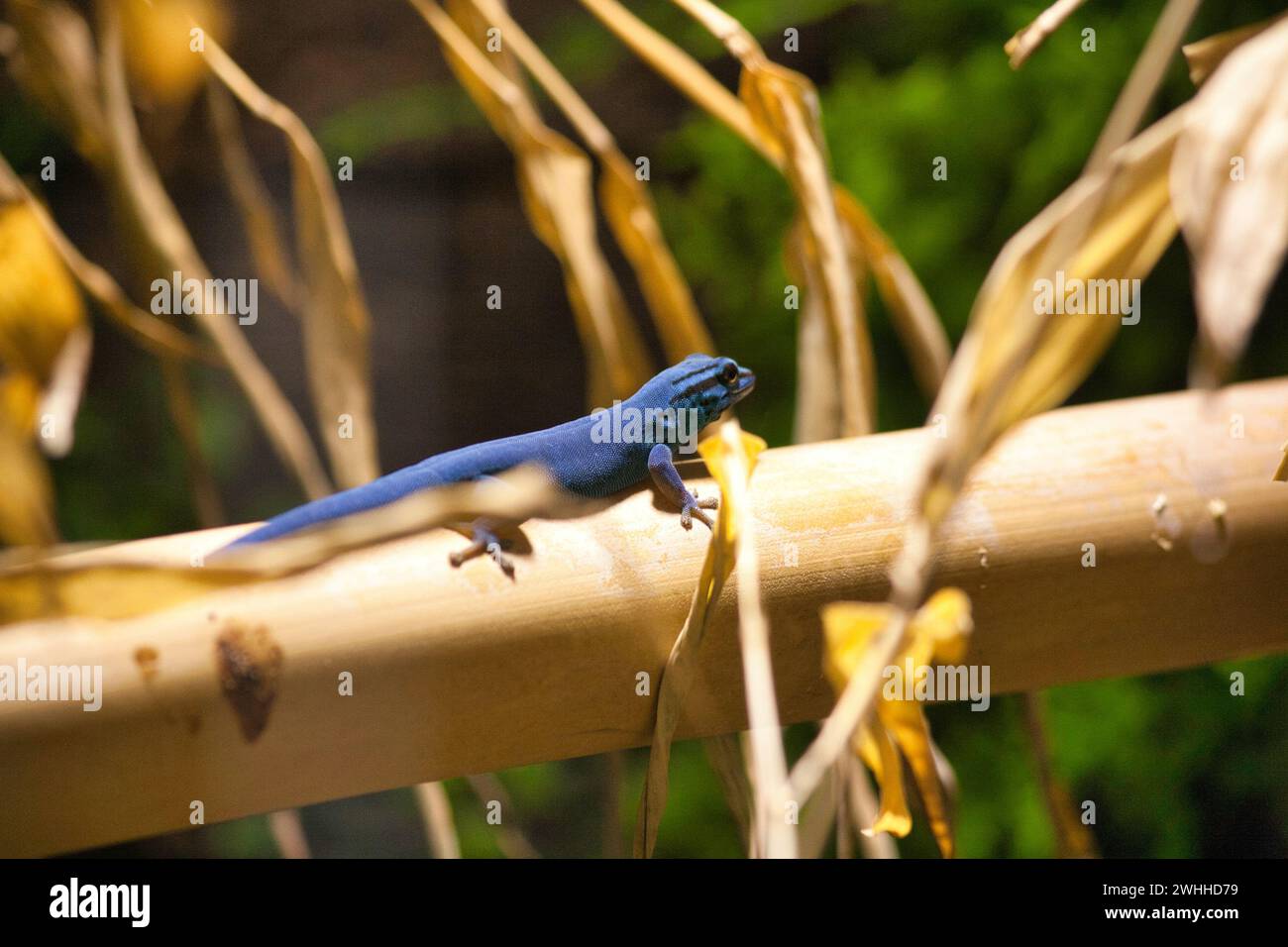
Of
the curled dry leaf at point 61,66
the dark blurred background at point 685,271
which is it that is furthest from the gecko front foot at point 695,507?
the dark blurred background at point 685,271

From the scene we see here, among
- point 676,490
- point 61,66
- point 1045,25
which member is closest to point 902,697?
point 676,490

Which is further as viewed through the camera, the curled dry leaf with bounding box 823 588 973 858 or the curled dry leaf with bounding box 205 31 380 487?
the curled dry leaf with bounding box 205 31 380 487

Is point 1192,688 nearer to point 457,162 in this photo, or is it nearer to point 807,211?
→ point 807,211

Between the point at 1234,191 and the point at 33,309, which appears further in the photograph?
the point at 33,309

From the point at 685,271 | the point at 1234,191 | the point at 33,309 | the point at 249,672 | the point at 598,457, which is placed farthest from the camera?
the point at 685,271

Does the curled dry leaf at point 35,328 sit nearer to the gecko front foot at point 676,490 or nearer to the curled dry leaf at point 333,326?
the curled dry leaf at point 333,326

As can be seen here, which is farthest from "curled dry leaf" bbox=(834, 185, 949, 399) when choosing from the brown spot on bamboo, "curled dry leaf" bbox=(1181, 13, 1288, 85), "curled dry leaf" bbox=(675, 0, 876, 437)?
the brown spot on bamboo

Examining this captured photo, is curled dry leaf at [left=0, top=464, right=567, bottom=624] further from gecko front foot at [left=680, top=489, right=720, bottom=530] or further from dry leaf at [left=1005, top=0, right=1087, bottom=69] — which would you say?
dry leaf at [left=1005, top=0, right=1087, bottom=69]

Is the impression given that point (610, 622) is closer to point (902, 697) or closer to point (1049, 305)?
point (902, 697)
